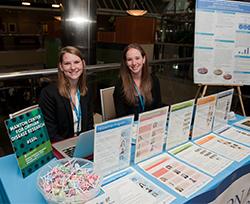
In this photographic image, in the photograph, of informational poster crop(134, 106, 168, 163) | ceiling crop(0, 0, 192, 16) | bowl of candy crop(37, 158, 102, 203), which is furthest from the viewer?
ceiling crop(0, 0, 192, 16)

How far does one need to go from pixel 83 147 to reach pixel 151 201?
0.40m

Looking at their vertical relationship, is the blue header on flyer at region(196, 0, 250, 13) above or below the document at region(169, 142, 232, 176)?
above

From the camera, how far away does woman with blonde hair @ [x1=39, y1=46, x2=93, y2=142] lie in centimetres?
161

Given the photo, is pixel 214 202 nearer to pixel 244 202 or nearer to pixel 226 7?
pixel 244 202

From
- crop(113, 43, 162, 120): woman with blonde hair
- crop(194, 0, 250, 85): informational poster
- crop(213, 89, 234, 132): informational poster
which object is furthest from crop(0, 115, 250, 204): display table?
crop(194, 0, 250, 85): informational poster

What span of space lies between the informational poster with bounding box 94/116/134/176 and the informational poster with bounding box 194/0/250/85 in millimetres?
1261

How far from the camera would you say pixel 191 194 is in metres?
0.96

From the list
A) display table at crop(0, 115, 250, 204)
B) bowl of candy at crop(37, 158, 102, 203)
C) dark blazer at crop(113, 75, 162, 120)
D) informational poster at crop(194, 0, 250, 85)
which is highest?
informational poster at crop(194, 0, 250, 85)

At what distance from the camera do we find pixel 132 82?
1.97 metres

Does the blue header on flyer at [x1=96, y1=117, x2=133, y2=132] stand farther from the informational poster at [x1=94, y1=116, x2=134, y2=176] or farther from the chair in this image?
the chair

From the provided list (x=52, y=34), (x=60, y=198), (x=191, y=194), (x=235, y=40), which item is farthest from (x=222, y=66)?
(x=52, y=34)

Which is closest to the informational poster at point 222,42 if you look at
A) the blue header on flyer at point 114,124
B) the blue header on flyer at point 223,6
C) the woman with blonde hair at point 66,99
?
the blue header on flyer at point 223,6

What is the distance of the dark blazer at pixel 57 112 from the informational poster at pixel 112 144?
2.37 feet

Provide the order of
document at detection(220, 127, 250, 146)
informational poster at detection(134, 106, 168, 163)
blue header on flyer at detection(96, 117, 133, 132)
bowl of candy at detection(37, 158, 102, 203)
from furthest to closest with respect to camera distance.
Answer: document at detection(220, 127, 250, 146) → informational poster at detection(134, 106, 168, 163) → blue header on flyer at detection(96, 117, 133, 132) → bowl of candy at detection(37, 158, 102, 203)
